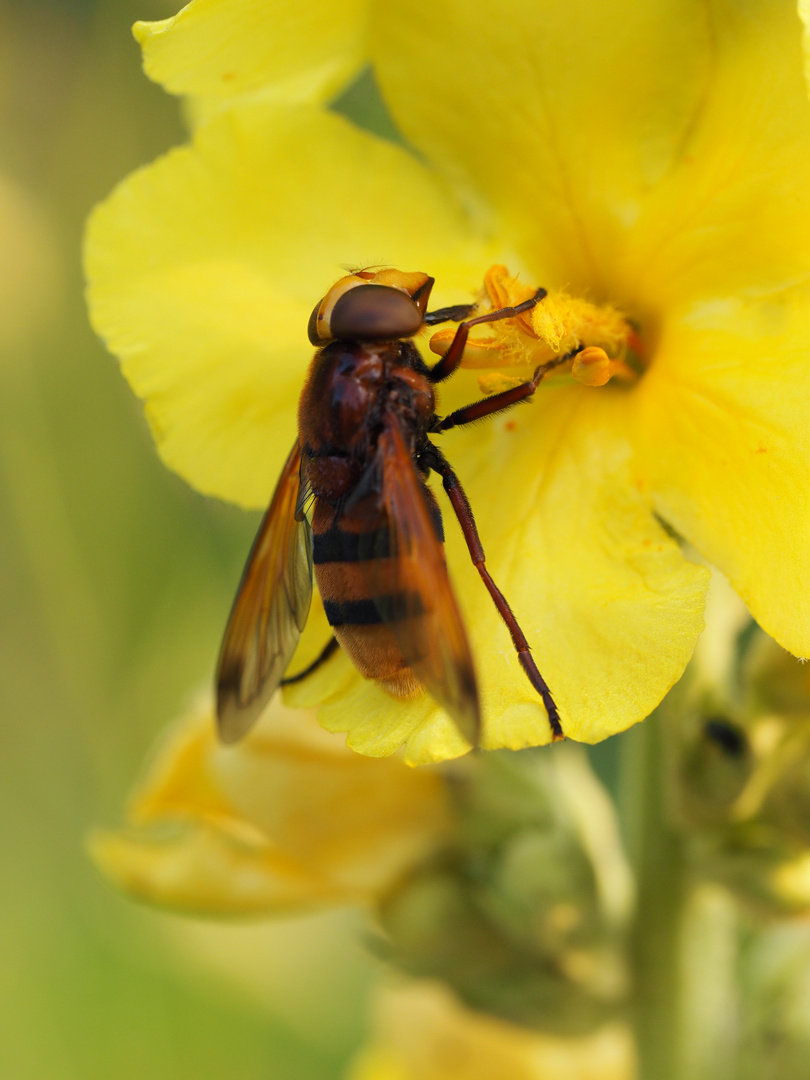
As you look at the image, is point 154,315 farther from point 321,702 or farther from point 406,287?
point 321,702

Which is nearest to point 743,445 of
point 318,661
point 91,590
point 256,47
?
point 318,661

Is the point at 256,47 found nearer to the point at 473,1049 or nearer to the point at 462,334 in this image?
the point at 462,334

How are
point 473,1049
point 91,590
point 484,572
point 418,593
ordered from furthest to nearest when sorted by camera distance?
1. point 91,590
2. point 473,1049
3. point 484,572
4. point 418,593

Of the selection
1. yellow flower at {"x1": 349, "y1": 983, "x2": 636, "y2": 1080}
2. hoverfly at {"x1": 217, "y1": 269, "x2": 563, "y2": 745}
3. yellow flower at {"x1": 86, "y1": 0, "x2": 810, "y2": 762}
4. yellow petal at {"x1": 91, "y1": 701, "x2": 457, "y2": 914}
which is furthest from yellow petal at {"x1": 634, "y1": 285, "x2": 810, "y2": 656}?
yellow flower at {"x1": 349, "y1": 983, "x2": 636, "y2": 1080}

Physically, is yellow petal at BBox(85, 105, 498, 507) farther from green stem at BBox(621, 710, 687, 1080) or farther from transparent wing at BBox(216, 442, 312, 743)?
green stem at BBox(621, 710, 687, 1080)

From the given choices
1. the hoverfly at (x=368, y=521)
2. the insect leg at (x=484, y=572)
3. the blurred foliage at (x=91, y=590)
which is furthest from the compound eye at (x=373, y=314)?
the blurred foliage at (x=91, y=590)

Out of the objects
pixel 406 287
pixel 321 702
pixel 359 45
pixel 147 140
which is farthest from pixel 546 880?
pixel 147 140
